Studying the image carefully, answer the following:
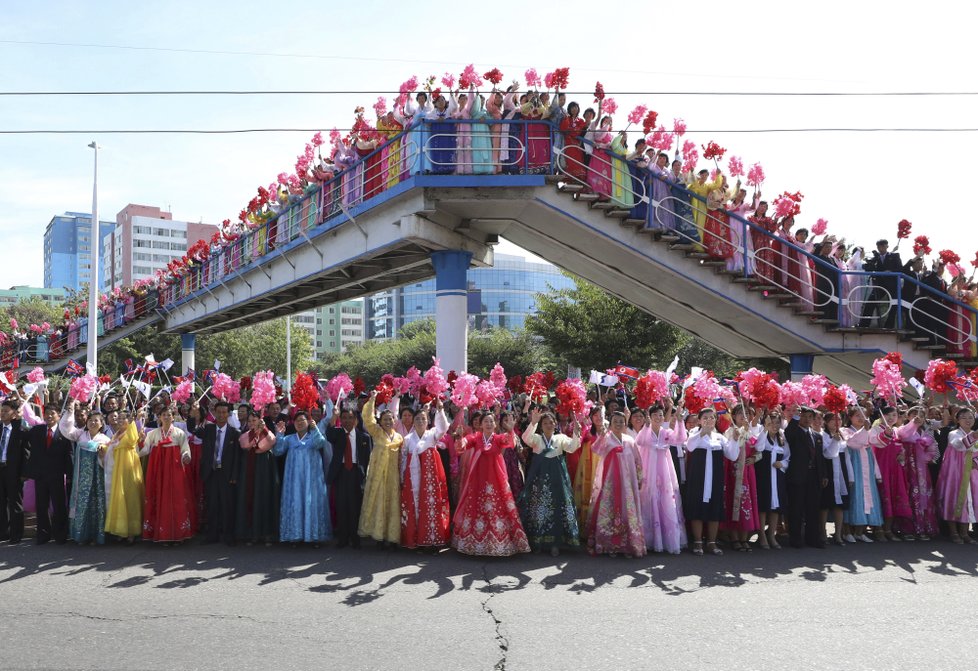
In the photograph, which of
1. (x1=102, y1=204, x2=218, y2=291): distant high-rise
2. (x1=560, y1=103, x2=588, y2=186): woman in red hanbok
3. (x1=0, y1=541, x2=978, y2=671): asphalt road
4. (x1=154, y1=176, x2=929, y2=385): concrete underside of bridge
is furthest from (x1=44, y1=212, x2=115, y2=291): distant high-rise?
(x1=0, y1=541, x2=978, y2=671): asphalt road

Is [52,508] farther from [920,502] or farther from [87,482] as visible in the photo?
[920,502]

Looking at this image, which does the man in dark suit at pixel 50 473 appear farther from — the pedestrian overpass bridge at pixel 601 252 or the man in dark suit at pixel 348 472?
the pedestrian overpass bridge at pixel 601 252

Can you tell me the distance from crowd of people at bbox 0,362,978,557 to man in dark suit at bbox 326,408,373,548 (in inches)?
0.7

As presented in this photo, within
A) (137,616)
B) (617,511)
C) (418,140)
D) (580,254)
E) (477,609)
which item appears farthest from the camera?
(580,254)

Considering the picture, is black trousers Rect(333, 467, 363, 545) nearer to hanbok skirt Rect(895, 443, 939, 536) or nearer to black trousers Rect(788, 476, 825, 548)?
black trousers Rect(788, 476, 825, 548)

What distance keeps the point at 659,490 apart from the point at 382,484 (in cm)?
312

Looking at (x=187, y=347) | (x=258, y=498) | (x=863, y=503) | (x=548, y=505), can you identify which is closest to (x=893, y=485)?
(x=863, y=503)

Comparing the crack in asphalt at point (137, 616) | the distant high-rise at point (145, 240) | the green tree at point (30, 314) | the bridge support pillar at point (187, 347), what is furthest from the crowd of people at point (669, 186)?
the distant high-rise at point (145, 240)

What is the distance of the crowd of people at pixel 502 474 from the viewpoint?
336 inches

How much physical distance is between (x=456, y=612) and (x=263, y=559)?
2.91 m

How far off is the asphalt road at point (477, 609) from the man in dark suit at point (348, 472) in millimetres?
347

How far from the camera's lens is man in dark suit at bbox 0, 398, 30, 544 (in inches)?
372

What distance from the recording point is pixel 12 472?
9.65 meters

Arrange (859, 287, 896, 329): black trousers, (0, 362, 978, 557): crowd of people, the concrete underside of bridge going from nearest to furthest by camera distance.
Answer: (0, 362, 978, 557): crowd of people
the concrete underside of bridge
(859, 287, 896, 329): black trousers
